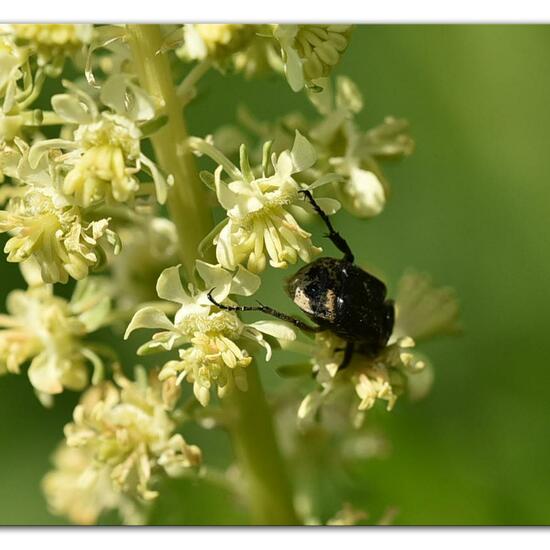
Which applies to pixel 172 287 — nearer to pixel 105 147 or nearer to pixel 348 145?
pixel 105 147

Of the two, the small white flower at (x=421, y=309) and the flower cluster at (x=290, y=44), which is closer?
the flower cluster at (x=290, y=44)

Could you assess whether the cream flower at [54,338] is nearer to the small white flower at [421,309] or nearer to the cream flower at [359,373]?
the cream flower at [359,373]

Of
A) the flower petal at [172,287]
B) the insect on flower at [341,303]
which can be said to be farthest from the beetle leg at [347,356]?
the flower petal at [172,287]

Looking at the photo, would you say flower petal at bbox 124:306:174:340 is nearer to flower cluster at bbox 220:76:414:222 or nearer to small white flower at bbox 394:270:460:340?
flower cluster at bbox 220:76:414:222
